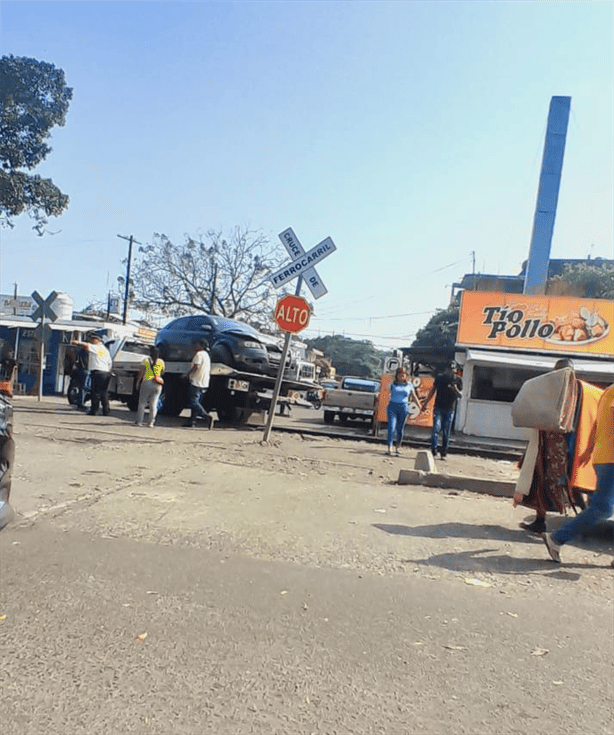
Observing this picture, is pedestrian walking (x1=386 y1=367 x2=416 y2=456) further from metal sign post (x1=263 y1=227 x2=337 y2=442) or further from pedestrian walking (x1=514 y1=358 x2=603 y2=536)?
pedestrian walking (x1=514 y1=358 x2=603 y2=536)

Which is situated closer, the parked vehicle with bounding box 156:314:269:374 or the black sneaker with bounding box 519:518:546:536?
the black sneaker with bounding box 519:518:546:536

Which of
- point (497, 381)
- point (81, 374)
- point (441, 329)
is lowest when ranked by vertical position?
point (81, 374)

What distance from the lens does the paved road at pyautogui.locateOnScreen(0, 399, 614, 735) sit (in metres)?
2.83

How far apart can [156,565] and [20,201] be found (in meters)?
21.4

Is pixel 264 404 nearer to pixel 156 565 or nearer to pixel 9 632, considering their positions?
pixel 156 565

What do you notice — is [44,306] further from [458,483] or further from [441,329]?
[441,329]

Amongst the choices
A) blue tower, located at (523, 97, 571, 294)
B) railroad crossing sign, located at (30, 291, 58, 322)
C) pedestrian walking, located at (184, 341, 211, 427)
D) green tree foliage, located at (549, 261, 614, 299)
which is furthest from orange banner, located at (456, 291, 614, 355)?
green tree foliage, located at (549, 261, 614, 299)

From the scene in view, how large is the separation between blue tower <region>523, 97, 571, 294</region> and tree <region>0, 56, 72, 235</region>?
71.6 ft

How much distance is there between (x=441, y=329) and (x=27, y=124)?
35599mm

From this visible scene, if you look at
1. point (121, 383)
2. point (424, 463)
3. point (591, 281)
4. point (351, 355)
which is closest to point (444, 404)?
point (424, 463)

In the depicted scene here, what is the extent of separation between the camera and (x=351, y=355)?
95562 mm


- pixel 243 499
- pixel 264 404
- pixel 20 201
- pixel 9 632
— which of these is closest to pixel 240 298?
pixel 20 201

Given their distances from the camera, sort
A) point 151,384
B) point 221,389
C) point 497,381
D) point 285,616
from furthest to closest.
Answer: point 497,381, point 221,389, point 151,384, point 285,616

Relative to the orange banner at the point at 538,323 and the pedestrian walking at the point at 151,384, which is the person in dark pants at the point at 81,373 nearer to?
the pedestrian walking at the point at 151,384
